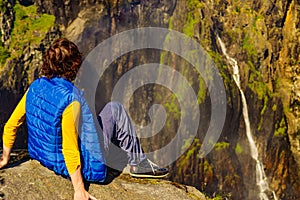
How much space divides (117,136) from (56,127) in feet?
4.46

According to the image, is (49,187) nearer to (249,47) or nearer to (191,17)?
(191,17)

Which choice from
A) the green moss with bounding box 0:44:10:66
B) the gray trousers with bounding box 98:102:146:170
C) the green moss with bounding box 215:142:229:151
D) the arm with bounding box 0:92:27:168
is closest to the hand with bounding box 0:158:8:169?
the arm with bounding box 0:92:27:168

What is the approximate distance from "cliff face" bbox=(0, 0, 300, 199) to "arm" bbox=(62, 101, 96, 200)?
20.1 meters

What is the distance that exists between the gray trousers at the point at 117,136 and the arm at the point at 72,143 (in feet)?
3.62

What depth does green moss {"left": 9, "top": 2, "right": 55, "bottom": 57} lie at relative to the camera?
24.9 meters

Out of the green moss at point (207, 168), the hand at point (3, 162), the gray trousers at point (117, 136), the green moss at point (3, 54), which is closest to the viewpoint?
the hand at point (3, 162)

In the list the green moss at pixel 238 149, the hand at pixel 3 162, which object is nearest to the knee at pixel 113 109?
the hand at pixel 3 162

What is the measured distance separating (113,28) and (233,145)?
13.5m

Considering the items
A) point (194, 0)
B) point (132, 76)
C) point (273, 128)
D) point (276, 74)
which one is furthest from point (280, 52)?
point (132, 76)

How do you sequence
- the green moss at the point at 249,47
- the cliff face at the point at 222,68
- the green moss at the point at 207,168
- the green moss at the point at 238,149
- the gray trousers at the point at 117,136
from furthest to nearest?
the green moss at the point at 249,47, the green moss at the point at 238,149, the green moss at the point at 207,168, the cliff face at the point at 222,68, the gray trousers at the point at 117,136

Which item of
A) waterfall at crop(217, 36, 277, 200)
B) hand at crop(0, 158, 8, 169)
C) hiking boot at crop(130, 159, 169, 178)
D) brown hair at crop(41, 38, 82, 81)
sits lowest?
waterfall at crop(217, 36, 277, 200)

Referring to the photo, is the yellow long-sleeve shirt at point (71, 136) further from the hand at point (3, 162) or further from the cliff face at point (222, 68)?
the cliff face at point (222, 68)

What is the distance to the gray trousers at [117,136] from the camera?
243 inches

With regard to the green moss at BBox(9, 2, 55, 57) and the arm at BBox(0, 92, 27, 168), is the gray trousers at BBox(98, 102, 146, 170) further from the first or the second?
the green moss at BBox(9, 2, 55, 57)
